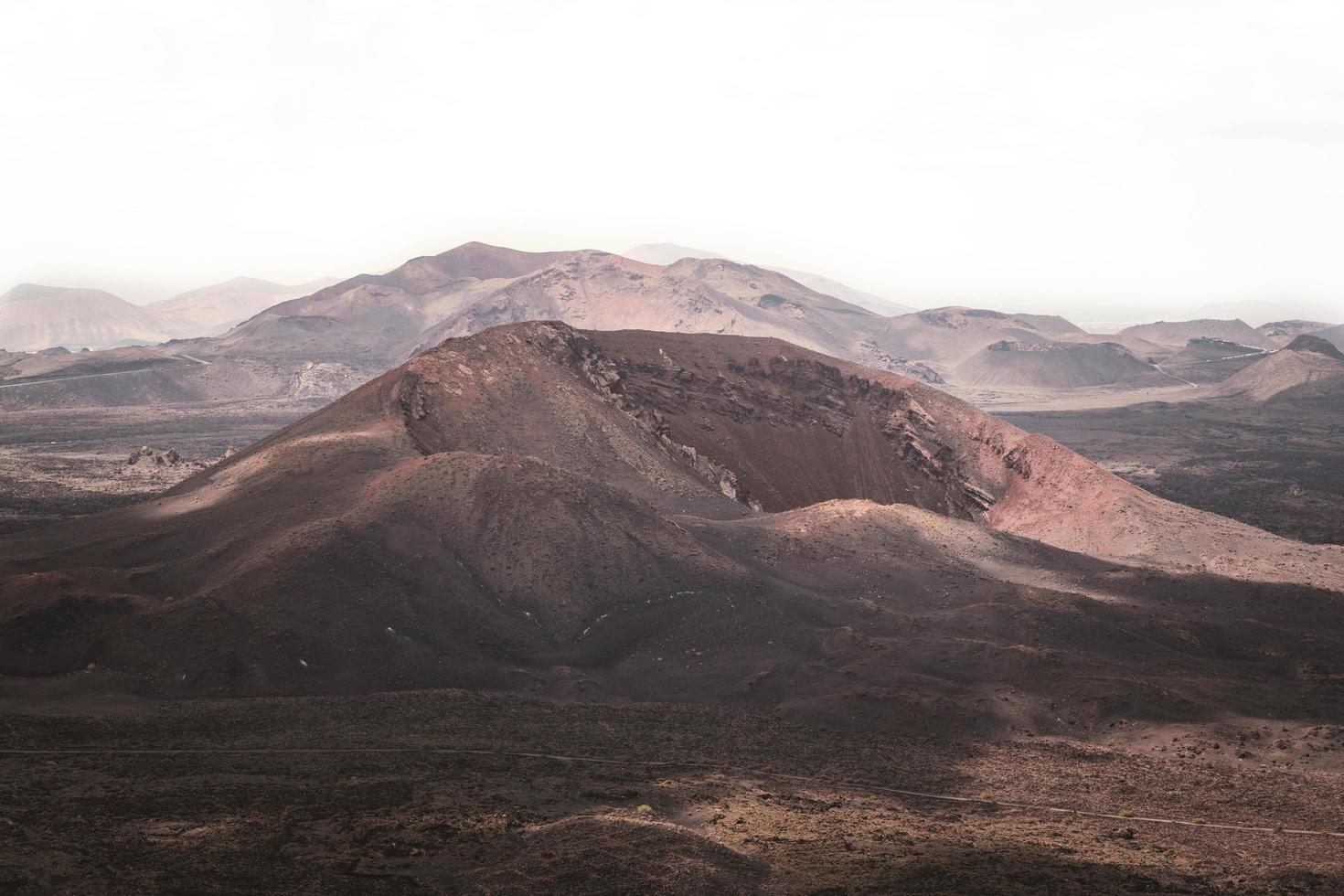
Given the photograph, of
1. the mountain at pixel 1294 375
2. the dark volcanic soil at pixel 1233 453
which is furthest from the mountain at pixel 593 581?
the mountain at pixel 1294 375

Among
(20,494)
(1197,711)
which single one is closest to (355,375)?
(20,494)

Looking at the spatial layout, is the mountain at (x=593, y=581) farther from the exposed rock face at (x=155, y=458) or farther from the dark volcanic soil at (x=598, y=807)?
the exposed rock face at (x=155, y=458)

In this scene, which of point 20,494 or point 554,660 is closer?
point 554,660

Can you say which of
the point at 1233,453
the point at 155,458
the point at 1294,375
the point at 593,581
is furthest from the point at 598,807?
the point at 1294,375

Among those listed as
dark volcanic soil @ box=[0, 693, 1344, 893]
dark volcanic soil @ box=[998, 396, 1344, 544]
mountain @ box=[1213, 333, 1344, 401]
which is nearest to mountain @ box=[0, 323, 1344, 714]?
dark volcanic soil @ box=[0, 693, 1344, 893]

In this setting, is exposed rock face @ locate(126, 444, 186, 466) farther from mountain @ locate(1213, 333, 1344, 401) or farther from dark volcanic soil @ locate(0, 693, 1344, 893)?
mountain @ locate(1213, 333, 1344, 401)

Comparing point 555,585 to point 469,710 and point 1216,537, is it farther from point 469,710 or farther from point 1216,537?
point 1216,537
